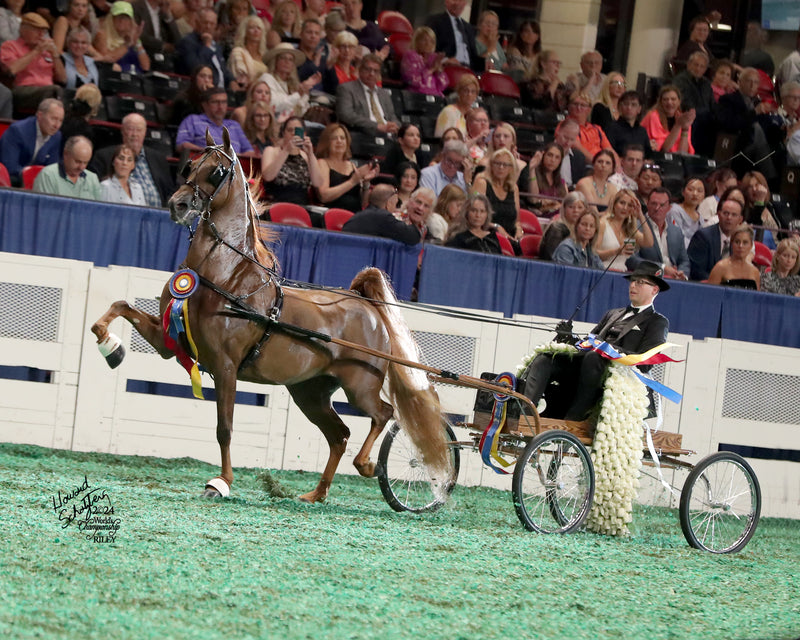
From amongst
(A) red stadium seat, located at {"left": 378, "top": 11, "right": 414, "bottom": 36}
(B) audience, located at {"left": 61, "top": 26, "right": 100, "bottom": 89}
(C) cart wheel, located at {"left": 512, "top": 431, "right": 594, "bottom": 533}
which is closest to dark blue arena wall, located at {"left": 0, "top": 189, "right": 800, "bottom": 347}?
(C) cart wheel, located at {"left": 512, "top": 431, "right": 594, "bottom": 533}

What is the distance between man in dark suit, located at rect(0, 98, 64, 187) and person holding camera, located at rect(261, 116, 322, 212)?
1.88 meters

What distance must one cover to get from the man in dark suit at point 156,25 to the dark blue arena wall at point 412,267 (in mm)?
4955

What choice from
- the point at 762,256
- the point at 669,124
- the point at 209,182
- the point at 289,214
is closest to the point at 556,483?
the point at 209,182

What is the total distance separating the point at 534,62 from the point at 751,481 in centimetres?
1052

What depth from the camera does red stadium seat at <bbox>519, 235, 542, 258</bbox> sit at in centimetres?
1193

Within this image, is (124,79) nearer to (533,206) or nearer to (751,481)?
(533,206)

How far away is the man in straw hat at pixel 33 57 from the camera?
459 inches

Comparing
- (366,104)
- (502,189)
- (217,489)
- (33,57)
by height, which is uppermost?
(366,104)

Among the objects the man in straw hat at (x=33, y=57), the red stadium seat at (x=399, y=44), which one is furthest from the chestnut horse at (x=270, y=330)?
the red stadium seat at (x=399, y=44)

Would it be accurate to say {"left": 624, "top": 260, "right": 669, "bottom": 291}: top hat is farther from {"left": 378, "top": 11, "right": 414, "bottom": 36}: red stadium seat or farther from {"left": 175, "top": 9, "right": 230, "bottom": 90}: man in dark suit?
{"left": 378, "top": 11, "right": 414, "bottom": 36}: red stadium seat

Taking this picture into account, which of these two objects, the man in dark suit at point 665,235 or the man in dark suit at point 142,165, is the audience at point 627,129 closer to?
the man in dark suit at point 665,235

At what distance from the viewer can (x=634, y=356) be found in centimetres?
761

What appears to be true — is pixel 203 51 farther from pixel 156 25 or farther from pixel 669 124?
pixel 669 124

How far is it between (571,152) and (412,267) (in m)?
5.10
